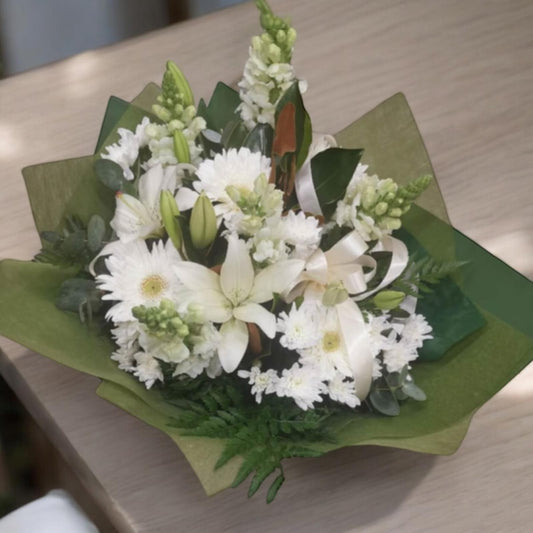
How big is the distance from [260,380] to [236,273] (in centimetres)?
10

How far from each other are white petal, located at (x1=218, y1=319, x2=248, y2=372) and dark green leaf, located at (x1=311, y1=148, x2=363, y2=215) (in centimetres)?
15

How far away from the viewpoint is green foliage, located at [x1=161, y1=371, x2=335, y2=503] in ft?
2.54

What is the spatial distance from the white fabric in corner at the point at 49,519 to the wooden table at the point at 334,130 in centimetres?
8

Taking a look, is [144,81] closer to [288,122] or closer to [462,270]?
[288,122]

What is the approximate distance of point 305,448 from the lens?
792 mm

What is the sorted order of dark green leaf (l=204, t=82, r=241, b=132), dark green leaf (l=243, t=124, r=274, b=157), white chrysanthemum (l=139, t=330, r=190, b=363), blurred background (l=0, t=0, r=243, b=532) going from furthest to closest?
1. blurred background (l=0, t=0, r=243, b=532)
2. dark green leaf (l=204, t=82, r=241, b=132)
3. dark green leaf (l=243, t=124, r=274, b=157)
4. white chrysanthemum (l=139, t=330, r=190, b=363)

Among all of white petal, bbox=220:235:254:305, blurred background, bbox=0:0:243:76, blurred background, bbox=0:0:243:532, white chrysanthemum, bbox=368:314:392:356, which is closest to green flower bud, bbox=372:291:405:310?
white chrysanthemum, bbox=368:314:392:356

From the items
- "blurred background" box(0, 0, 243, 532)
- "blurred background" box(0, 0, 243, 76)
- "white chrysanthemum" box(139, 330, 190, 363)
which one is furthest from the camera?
"blurred background" box(0, 0, 243, 76)

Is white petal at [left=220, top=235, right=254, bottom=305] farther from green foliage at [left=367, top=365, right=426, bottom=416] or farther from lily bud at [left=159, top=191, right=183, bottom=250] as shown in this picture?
green foliage at [left=367, top=365, right=426, bottom=416]

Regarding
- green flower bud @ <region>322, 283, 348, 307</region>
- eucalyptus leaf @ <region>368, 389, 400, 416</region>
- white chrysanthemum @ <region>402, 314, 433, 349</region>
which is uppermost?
green flower bud @ <region>322, 283, 348, 307</region>

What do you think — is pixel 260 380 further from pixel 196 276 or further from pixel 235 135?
pixel 235 135

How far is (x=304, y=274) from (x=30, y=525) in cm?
41

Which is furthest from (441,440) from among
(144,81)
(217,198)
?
(144,81)

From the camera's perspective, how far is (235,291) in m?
0.76
